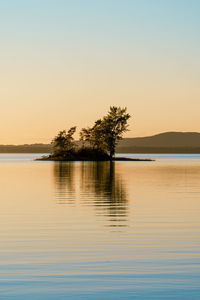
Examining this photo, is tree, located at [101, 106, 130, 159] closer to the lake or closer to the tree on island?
the tree on island

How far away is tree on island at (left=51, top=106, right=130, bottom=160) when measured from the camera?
15800 centimetres

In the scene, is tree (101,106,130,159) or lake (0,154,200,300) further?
tree (101,106,130,159)

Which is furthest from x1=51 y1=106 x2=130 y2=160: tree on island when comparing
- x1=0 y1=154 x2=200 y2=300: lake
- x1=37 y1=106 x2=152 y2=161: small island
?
x1=0 y1=154 x2=200 y2=300: lake

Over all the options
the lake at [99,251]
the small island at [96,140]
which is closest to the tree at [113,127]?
the small island at [96,140]

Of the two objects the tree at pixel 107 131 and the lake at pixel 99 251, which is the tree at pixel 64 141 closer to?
the tree at pixel 107 131

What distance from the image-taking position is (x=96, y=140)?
15900 centimetres

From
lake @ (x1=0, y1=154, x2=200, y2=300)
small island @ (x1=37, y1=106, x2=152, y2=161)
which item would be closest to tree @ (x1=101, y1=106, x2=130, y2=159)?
small island @ (x1=37, y1=106, x2=152, y2=161)

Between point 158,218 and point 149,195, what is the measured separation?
12886 millimetres

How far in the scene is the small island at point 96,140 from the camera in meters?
158

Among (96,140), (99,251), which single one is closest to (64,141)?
(96,140)

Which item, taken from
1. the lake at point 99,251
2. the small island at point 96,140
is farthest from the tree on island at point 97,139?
the lake at point 99,251

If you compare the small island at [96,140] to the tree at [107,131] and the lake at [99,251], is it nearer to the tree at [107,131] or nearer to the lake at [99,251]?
the tree at [107,131]

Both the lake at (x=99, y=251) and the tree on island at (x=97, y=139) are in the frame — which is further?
the tree on island at (x=97, y=139)

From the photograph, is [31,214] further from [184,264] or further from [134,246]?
[184,264]
